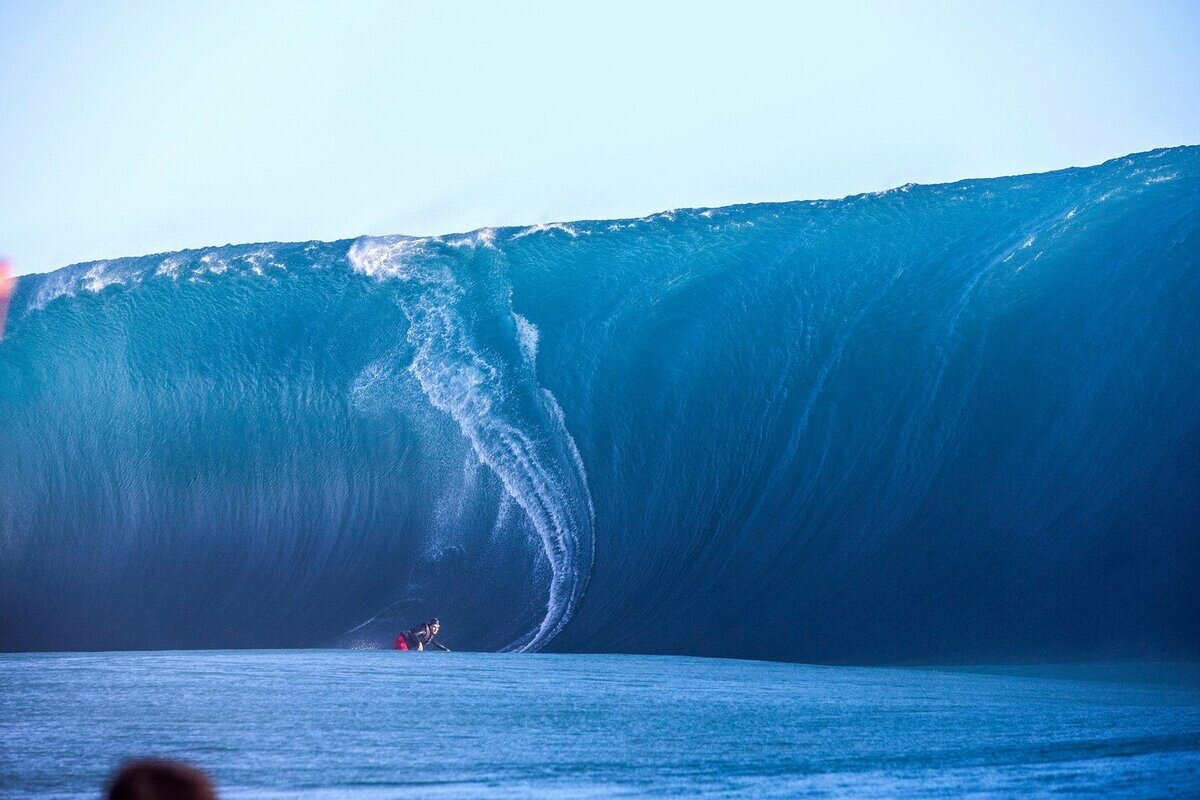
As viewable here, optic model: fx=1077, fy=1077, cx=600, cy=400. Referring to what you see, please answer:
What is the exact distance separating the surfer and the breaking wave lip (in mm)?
723

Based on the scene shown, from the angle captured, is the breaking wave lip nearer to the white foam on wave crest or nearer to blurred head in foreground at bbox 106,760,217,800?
the white foam on wave crest

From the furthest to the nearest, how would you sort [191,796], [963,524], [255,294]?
[255,294], [963,524], [191,796]

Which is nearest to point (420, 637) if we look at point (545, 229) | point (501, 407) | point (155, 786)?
point (501, 407)

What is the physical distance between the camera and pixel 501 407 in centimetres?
1065

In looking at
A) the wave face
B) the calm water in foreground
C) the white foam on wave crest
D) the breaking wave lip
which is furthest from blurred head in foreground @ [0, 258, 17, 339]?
the calm water in foreground

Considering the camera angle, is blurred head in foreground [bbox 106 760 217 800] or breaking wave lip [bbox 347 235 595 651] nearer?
blurred head in foreground [bbox 106 760 217 800]

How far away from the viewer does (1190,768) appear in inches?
118

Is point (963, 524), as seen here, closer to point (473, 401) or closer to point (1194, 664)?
point (1194, 664)

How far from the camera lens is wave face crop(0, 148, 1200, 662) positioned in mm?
8836

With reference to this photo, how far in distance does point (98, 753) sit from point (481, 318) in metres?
8.72

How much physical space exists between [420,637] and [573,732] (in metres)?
5.71

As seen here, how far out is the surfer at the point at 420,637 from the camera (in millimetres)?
9023

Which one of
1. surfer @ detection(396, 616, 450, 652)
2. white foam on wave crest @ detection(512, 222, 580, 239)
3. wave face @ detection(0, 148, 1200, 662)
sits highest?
white foam on wave crest @ detection(512, 222, 580, 239)

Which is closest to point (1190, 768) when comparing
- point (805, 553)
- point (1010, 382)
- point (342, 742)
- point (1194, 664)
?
point (342, 742)
